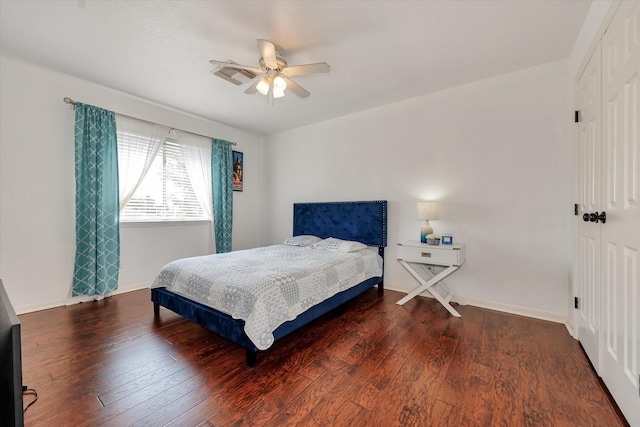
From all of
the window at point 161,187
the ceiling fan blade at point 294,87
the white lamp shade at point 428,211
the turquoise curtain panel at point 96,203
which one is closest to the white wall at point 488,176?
the white lamp shade at point 428,211

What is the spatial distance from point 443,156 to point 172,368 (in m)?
3.44

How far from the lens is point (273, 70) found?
2.36 metres

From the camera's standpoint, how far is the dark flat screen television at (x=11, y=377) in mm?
822

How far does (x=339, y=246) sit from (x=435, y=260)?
3.92 feet

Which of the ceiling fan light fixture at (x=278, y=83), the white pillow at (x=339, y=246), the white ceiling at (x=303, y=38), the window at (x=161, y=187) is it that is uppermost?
the white ceiling at (x=303, y=38)

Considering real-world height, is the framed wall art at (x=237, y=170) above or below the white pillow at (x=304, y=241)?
above

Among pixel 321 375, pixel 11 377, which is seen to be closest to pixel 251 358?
pixel 321 375

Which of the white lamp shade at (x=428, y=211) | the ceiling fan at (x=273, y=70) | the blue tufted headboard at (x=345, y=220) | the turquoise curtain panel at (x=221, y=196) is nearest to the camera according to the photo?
the ceiling fan at (x=273, y=70)

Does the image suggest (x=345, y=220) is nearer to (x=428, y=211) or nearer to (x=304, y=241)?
(x=304, y=241)

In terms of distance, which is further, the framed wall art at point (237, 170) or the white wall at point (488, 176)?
the framed wall art at point (237, 170)

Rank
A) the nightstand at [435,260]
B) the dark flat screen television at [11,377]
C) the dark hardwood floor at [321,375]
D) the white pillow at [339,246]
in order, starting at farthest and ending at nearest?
the white pillow at [339,246] → the nightstand at [435,260] → the dark hardwood floor at [321,375] → the dark flat screen television at [11,377]

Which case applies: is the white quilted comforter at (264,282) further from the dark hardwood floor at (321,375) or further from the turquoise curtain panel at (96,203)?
the turquoise curtain panel at (96,203)

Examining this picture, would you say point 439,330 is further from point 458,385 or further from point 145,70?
point 145,70

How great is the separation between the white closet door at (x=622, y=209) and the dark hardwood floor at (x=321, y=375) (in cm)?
27
